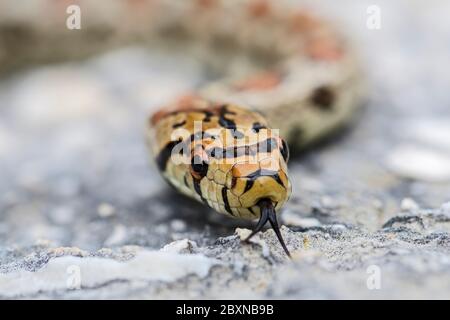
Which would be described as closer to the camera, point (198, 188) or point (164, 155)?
point (198, 188)

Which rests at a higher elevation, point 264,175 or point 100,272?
point 264,175

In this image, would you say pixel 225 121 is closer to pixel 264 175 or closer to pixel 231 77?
pixel 264 175

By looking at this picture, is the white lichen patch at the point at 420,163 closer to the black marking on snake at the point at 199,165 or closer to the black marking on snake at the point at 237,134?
the black marking on snake at the point at 237,134

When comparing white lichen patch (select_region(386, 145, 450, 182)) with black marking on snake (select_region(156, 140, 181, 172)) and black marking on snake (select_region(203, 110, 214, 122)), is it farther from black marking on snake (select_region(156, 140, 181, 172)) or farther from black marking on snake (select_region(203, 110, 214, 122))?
black marking on snake (select_region(156, 140, 181, 172))

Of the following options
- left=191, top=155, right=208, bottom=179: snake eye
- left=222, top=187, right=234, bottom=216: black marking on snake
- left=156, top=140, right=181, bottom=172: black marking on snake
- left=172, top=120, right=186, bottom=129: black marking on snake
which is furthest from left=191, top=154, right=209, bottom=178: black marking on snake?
left=172, top=120, right=186, bottom=129: black marking on snake

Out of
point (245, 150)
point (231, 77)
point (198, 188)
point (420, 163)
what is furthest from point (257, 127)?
point (231, 77)

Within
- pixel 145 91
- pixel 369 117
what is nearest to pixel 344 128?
pixel 369 117
